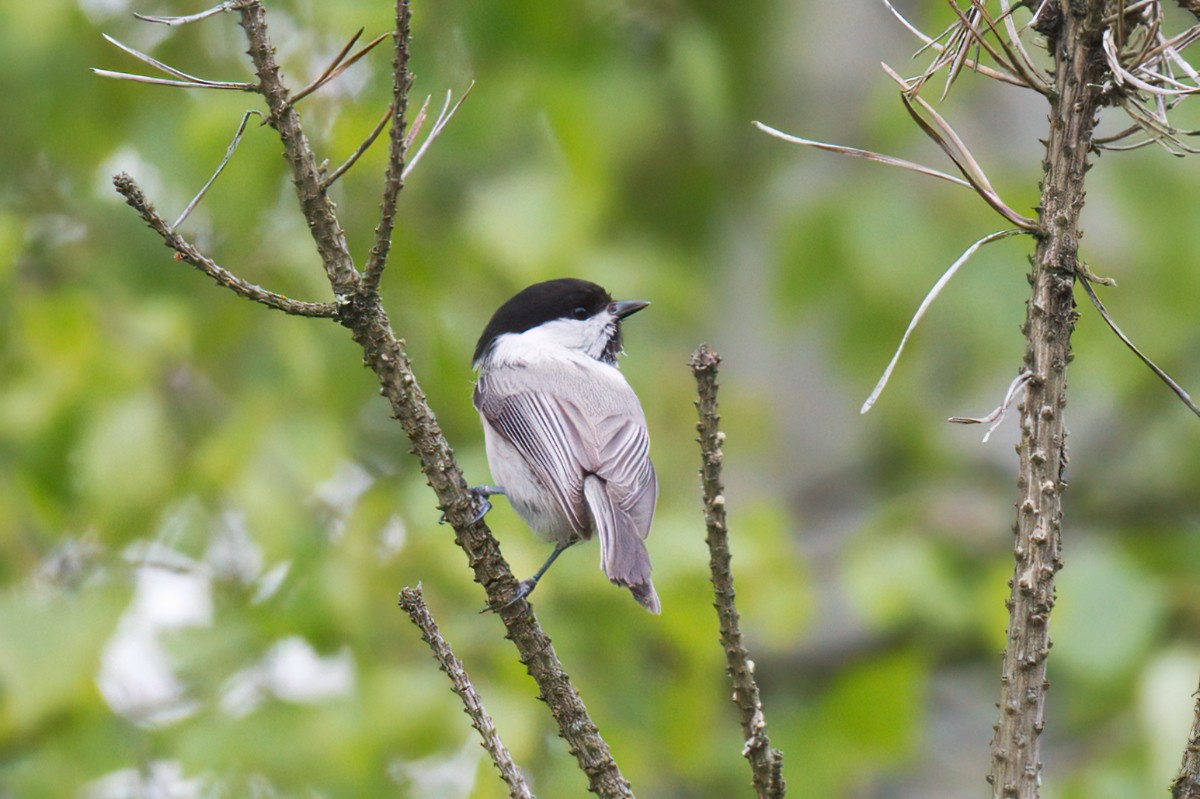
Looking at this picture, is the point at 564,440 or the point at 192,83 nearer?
the point at 192,83

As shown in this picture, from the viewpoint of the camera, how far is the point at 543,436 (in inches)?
102

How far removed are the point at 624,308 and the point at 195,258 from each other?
1805 mm

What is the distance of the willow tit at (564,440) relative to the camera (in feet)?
7.63

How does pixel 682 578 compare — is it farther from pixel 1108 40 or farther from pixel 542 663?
pixel 1108 40

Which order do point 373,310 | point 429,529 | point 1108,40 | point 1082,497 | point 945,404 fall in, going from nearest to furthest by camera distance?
1. point 1108,40
2. point 373,310
3. point 429,529
4. point 1082,497
5. point 945,404

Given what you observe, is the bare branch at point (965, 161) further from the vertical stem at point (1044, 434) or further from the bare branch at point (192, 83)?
the bare branch at point (192, 83)

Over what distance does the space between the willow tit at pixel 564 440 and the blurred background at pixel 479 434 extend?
0.39 meters

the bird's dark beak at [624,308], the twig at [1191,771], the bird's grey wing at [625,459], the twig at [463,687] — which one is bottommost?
the twig at [1191,771]

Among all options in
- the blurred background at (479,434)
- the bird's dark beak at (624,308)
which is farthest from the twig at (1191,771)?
the bird's dark beak at (624,308)

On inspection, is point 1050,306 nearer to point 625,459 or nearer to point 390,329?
point 390,329

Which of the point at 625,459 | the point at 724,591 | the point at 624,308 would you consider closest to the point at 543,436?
the point at 625,459

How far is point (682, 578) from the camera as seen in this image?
11.9 ft

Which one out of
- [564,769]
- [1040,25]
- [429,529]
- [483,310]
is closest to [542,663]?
[1040,25]

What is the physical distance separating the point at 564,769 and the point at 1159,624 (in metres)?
1.80
